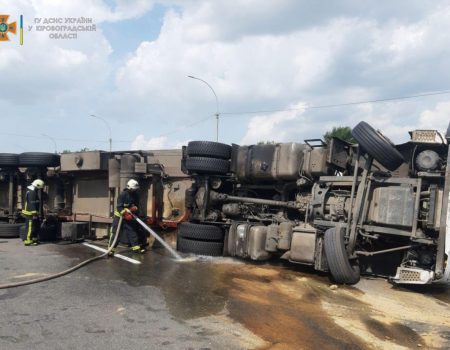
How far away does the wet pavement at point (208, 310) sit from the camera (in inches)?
157

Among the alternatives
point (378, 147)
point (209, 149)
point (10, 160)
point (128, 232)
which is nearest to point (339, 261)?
point (378, 147)

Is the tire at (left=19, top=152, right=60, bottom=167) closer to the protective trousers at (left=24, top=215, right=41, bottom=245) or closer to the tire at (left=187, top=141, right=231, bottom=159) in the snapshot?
the protective trousers at (left=24, top=215, right=41, bottom=245)

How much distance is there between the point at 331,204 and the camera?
7.37 meters

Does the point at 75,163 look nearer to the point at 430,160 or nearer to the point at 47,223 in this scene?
the point at 47,223

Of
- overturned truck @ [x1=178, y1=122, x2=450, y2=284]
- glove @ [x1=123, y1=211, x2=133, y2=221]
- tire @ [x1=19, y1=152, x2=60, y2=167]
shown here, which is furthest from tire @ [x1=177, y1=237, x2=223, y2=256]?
tire @ [x1=19, y1=152, x2=60, y2=167]

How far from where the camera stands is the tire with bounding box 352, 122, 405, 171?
6.60m

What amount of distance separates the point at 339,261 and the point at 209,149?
11.7ft

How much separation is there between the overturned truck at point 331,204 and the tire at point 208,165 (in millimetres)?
20

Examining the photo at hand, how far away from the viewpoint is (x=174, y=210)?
10.1 m

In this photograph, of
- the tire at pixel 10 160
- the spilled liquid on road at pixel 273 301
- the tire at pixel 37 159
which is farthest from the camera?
the tire at pixel 10 160

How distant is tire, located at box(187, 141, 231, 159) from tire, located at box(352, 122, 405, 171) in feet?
9.36

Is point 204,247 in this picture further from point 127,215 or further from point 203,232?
point 127,215

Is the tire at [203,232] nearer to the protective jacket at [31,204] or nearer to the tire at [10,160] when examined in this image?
the protective jacket at [31,204]

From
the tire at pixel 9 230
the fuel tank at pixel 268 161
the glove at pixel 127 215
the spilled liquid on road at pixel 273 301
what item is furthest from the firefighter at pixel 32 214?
the fuel tank at pixel 268 161
